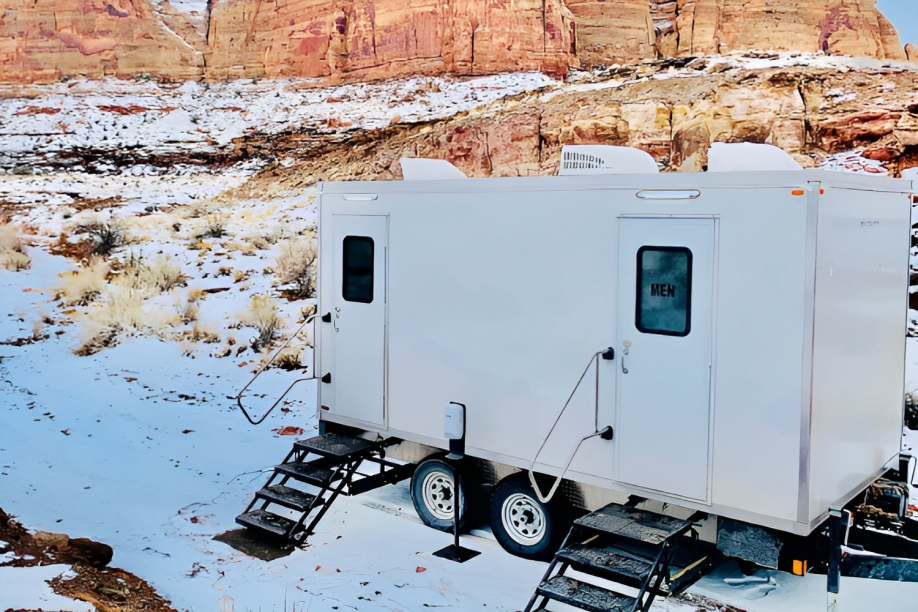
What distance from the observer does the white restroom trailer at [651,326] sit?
5789mm

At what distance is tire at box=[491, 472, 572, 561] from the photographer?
280 inches

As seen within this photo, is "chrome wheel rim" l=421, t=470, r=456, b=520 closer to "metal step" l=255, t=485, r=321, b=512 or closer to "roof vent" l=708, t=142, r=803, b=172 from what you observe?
"metal step" l=255, t=485, r=321, b=512

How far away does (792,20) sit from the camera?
68.9 m

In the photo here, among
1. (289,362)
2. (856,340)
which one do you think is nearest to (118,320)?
(289,362)

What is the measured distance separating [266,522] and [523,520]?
83.7 inches

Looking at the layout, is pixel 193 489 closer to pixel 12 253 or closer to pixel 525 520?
pixel 525 520

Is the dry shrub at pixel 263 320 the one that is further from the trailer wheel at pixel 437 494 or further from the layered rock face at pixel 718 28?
the layered rock face at pixel 718 28

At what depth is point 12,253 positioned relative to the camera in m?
21.1

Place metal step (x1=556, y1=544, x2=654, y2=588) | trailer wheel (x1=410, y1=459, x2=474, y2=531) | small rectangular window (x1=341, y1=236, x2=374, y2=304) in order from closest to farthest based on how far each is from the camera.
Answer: metal step (x1=556, y1=544, x2=654, y2=588)
trailer wheel (x1=410, y1=459, x2=474, y2=531)
small rectangular window (x1=341, y1=236, x2=374, y2=304)

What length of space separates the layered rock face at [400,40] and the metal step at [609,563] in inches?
2126

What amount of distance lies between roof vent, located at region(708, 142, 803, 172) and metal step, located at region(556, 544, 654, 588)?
8.98 ft

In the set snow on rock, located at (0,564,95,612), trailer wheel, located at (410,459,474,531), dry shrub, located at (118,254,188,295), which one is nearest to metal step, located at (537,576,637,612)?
trailer wheel, located at (410,459,474,531)

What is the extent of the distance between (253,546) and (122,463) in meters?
2.93

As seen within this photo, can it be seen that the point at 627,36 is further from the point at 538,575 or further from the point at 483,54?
the point at 538,575
